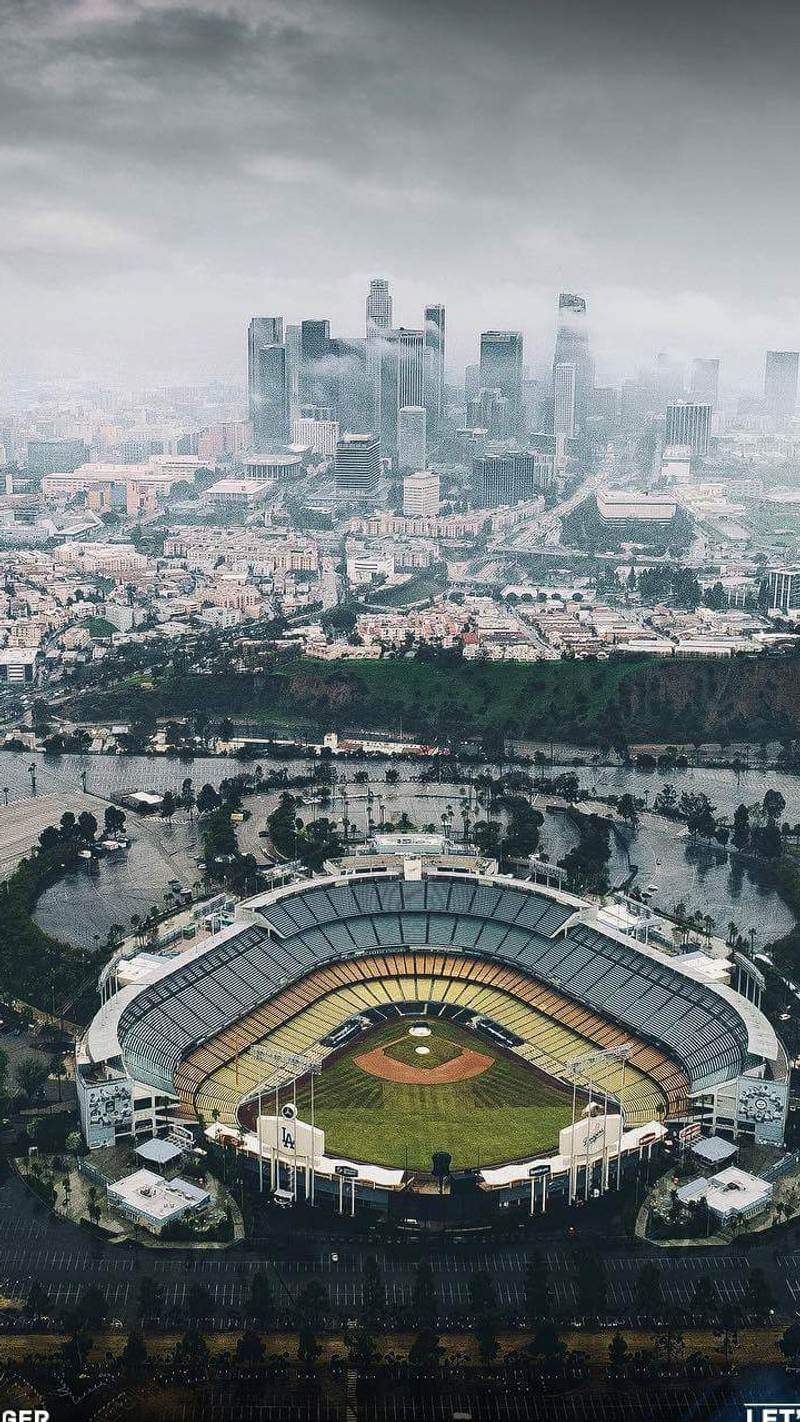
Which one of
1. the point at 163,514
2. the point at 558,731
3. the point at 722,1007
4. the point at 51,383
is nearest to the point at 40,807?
the point at 558,731

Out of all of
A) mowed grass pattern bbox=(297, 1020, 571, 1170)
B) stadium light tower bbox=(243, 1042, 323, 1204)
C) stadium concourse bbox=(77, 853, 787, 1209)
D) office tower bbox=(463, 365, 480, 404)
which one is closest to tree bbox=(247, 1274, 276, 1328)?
stadium concourse bbox=(77, 853, 787, 1209)

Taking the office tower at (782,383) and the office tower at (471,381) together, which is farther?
the office tower at (782,383)

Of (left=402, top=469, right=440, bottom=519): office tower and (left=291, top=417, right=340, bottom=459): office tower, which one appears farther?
(left=291, top=417, right=340, bottom=459): office tower

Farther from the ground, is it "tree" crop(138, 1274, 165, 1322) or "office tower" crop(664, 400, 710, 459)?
"office tower" crop(664, 400, 710, 459)

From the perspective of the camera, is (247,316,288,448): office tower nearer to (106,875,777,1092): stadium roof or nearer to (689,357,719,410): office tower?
(689,357,719,410): office tower

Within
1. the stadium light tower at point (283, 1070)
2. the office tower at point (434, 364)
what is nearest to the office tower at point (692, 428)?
the office tower at point (434, 364)

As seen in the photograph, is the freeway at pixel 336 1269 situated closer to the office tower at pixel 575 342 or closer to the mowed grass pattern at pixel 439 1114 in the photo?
the mowed grass pattern at pixel 439 1114

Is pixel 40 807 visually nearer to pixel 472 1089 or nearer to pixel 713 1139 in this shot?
pixel 472 1089
